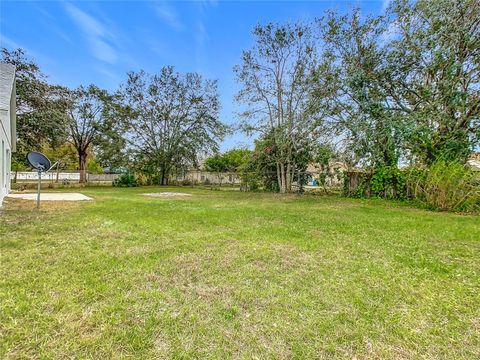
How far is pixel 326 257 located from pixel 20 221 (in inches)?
230

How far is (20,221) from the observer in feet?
17.7

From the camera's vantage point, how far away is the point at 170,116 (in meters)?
21.7

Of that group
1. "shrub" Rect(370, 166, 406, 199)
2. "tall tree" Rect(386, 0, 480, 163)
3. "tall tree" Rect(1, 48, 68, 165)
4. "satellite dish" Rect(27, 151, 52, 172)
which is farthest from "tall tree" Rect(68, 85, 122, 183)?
"tall tree" Rect(386, 0, 480, 163)

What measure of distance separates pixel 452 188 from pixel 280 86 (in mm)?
8474

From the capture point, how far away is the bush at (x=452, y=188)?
7680 mm

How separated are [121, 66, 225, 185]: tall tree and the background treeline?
5.43m

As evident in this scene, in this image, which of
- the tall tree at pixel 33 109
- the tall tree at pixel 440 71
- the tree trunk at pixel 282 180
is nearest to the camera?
the tall tree at pixel 440 71

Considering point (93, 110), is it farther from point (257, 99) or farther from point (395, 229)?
point (395, 229)

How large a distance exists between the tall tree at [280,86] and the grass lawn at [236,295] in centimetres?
872

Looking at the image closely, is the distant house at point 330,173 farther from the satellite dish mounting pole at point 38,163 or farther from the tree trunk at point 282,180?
the satellite dish mounting pole at point 38,163

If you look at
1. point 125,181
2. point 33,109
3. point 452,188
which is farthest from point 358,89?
point 33,109

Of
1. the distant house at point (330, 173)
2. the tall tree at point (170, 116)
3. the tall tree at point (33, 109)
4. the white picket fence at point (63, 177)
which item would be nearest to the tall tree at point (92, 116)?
the tall tree at point (170, 116)

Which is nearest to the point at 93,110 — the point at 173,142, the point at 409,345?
the point at 173,142

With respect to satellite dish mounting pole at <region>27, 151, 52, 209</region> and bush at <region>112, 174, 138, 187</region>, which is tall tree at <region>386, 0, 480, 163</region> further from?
bush at <region>112, 174, 138, 187</region>
